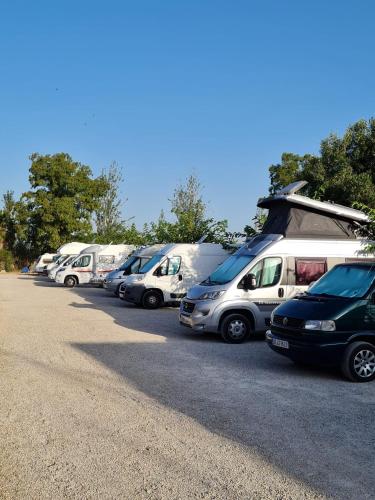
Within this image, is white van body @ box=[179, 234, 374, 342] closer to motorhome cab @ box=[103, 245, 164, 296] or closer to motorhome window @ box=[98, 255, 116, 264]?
motorhome cab @ box=[103, 245, 164, 296]

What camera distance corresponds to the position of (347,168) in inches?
950

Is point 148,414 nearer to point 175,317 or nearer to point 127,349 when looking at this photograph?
point 127,349

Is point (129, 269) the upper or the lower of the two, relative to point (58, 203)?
lower

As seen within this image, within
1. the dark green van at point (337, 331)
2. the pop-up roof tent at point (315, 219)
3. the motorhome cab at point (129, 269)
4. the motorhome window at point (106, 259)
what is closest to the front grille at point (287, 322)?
the dark green van at point (337, 331)

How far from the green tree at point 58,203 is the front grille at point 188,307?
1616 inches

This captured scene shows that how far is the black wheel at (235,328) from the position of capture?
42.3ft

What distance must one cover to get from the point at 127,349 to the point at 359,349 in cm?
448

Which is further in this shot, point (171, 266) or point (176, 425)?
point (171, 266)

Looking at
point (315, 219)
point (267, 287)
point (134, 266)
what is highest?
point (315, 219)

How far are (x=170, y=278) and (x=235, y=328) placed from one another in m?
8.33

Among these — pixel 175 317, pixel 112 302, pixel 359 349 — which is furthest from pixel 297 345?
pixel 112 302

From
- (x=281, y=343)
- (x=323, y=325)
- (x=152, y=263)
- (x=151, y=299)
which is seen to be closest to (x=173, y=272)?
(x=152, y=263)

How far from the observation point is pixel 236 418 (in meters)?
6.65

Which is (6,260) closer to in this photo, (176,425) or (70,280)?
(70,280)
